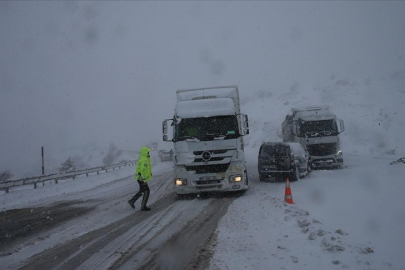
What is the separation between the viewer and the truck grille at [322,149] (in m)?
16.5

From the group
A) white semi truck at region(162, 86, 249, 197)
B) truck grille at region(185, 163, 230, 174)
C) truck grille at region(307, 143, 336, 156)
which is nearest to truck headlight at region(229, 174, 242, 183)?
white semi truck at region(162, 86, 249, 197)

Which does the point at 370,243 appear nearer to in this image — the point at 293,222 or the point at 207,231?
the point at 293,222

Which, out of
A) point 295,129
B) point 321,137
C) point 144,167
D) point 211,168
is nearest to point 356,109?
point 295,129

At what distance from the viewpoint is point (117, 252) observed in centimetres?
501

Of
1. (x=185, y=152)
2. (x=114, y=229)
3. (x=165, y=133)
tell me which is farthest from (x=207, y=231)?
(x=165, y=133)

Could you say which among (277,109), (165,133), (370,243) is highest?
(277,109)

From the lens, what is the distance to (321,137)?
16.7 m

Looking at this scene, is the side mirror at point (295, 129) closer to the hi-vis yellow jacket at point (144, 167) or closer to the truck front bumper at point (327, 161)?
the truck front bumper at point (327, 161)

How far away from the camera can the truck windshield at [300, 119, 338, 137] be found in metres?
16.8

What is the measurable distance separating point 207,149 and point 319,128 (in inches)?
401

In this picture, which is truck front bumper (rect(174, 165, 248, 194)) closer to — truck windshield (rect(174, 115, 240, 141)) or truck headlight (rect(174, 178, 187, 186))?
truck headlight (rect(174, 178, 187, 186))

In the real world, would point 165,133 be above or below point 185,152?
above

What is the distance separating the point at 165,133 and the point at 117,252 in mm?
5800

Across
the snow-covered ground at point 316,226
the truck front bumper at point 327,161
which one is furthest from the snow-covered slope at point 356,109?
the snow-covered ground at point 316,226
